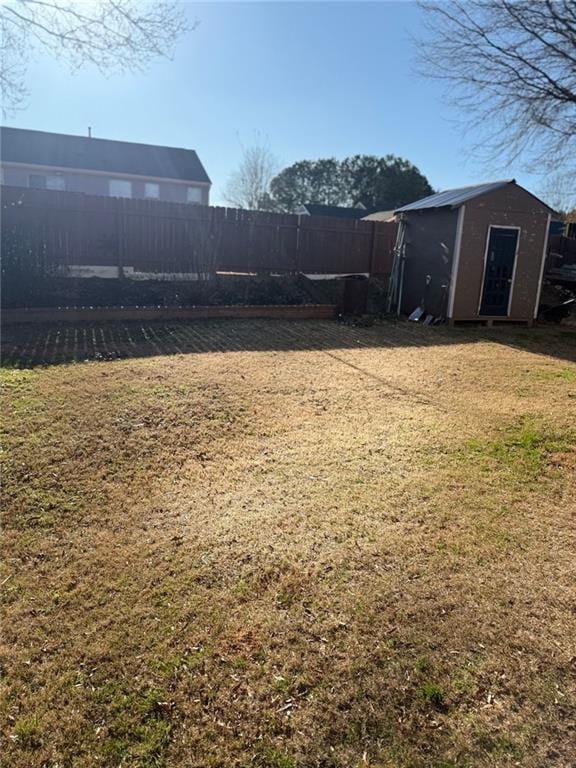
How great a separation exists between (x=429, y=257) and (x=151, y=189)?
1822cm

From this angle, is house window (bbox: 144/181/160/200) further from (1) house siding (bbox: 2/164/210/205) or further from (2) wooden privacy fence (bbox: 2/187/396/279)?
(2) wooden privacy fence (bbox: 2/187/396/279)

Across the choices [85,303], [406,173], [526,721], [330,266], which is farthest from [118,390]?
[406,173]

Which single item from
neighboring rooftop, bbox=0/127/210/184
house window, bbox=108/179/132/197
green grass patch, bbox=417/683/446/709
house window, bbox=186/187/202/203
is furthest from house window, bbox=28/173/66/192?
green grass patch, bbox=417/683/446/709

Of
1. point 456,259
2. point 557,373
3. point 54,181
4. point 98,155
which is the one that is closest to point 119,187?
point 98,155

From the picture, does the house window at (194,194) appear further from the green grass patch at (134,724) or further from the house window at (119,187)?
the green grass patch at (134,724)

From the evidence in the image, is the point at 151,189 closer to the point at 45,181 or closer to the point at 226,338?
the point at 45,181

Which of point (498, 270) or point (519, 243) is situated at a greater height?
point (519, 243)

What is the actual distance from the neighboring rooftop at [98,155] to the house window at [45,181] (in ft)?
1.88

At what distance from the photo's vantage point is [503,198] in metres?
10.8

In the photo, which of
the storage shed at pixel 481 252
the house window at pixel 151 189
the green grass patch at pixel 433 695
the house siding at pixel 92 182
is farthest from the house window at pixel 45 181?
the green grass patch at pixel 433 695

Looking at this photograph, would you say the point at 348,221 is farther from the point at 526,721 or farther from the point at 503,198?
the point at 526,721

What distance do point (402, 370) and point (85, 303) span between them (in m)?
6.31

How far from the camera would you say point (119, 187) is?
81.0 feet

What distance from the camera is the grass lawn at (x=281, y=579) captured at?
1.88 metres
